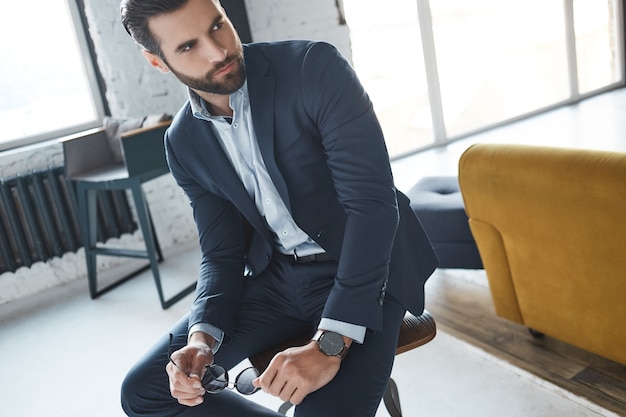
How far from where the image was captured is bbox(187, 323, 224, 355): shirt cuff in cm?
131

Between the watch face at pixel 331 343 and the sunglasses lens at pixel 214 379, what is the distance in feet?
0.71

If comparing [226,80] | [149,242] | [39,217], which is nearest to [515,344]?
[226,80]

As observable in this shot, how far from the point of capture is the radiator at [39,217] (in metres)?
3.34

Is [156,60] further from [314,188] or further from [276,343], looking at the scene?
[276,343]

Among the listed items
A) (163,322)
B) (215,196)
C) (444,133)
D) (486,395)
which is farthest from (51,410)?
(444,133)

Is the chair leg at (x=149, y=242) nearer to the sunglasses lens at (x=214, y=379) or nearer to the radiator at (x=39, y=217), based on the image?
the radiator at (x=39, y=217)

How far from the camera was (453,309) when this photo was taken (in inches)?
96.8

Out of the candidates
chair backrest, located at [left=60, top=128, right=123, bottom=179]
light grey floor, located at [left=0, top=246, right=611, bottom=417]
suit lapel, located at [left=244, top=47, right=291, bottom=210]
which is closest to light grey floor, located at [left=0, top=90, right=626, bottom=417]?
light grey floor, located at [left=0, top=246, right=611, bottom=417]

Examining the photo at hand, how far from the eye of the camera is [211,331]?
4.32 feet

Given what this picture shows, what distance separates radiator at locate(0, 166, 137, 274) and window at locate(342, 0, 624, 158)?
8.67ft

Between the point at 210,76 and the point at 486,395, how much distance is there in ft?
4.27

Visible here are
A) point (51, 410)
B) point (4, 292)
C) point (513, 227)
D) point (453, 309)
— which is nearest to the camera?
point (513, 227)

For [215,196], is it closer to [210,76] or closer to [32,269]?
[210,76]

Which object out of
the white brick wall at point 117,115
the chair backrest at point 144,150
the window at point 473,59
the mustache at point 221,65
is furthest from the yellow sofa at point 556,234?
the window at point 473,59
